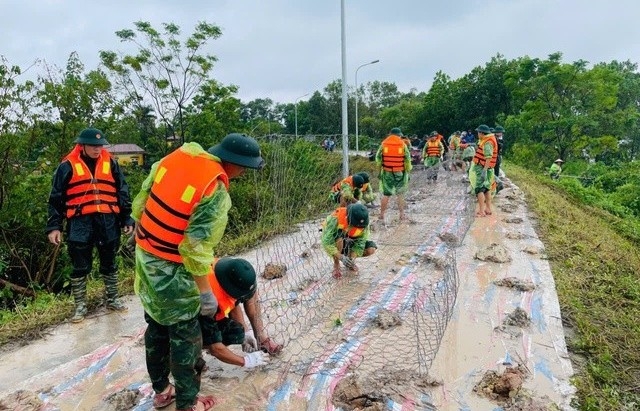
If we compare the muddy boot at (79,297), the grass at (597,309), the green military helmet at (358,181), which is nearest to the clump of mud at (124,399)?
the muddy boot at (79,297)

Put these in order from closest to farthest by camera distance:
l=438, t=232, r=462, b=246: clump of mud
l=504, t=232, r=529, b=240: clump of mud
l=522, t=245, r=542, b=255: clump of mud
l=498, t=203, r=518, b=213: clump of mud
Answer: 1. l=522, t=245, r=542, b=255: clump of mud
2. l=438, t=232, r=462, b=246: clump of mud
3. l=504, t=232, r=529, b=240: clump of mud
4. l=498, t=203, r=518, b=213: clump of mud

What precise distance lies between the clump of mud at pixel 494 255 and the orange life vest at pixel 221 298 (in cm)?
331

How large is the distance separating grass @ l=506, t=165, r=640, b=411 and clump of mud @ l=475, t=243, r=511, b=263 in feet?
1.47

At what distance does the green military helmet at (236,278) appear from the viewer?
7.93ft

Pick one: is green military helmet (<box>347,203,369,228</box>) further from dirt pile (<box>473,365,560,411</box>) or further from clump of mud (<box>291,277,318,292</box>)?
dirt pile (<box>473,365,560,411</box>)

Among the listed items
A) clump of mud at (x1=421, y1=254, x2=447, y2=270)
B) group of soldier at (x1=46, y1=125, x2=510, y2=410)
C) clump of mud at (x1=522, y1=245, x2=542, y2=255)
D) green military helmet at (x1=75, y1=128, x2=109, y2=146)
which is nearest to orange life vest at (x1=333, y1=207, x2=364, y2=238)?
clump of mud at (x1=421, y1=254, x2=447, y2=270)

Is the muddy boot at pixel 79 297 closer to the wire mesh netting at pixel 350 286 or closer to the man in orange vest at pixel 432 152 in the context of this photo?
the wire mesh netting at pixel 350 286

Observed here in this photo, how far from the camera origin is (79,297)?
11.8 feet

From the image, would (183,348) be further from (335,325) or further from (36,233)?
(36,233)

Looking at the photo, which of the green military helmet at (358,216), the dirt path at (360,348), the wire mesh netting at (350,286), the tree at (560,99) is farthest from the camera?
the tree at (560,99)

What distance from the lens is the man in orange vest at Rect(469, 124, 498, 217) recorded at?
669 cm

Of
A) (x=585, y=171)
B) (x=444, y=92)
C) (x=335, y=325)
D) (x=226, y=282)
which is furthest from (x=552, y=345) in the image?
(x=444, y=92)

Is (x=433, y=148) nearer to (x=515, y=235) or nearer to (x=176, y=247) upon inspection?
(x=515, y=235)

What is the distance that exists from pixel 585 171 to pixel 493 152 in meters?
14.4
